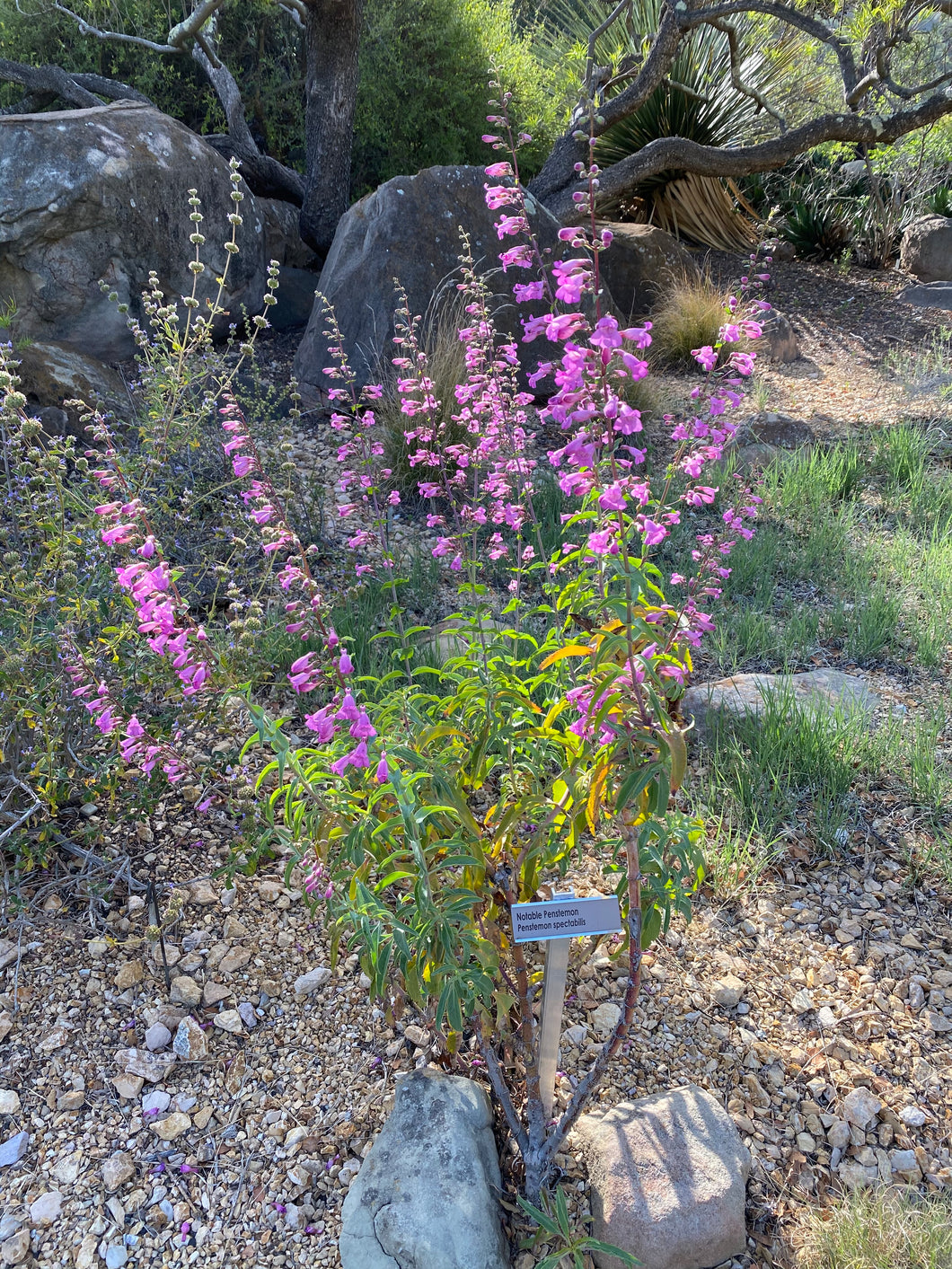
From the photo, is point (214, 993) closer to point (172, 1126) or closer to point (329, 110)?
point (172, 1126)

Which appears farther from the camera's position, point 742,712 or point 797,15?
point 797,15

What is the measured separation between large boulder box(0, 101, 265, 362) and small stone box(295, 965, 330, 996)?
14.3 ft

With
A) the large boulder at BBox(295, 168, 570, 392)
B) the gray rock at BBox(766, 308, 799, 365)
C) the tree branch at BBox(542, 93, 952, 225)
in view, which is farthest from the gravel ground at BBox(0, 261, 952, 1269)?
the tree branch at BBox(542, 93, 952, 225)

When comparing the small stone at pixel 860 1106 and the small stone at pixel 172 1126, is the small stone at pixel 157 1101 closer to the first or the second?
the small stone at pixel 172 1126

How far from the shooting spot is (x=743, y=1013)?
2.28 metres

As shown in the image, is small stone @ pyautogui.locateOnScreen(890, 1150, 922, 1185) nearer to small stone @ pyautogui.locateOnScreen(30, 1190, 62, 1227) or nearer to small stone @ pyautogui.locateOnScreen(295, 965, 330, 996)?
small stone @ pyautogui.locateOnScreen(295, 965, 330, 996)

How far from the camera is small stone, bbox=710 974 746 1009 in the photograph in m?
2.30

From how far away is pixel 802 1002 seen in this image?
90.7 inches

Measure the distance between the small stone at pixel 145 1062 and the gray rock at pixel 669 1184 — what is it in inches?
38.7

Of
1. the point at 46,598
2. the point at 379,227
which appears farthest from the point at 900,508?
the point at 46,598

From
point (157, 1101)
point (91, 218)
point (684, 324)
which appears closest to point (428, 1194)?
point (157, 1101)

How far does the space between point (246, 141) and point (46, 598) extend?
7.19m

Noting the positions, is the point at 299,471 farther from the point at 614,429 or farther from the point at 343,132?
the point at 343,132

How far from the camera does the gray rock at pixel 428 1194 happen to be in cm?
164
